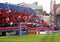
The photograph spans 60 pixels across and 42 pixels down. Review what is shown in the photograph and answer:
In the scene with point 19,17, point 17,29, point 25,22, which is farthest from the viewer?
point 25,22

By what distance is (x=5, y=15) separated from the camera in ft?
92.2

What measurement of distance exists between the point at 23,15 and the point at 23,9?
0.77 m

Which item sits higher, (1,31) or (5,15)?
(5,15)

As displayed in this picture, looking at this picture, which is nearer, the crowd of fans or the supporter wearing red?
the crowd of fans

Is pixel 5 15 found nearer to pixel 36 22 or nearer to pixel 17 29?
pixel 17 29

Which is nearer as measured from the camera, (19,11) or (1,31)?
(1,31)

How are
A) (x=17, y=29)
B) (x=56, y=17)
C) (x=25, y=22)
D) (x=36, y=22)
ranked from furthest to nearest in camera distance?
(x=56, y=17), (x=36, y=22), (x=25, y=22), (x=17, y=29)

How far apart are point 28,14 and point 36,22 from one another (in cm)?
280

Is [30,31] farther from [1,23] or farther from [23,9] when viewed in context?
[1,23]

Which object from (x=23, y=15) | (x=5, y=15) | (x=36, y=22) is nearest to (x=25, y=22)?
(x=23, y=15)

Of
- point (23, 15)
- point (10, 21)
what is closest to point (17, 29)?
point (10, 21)

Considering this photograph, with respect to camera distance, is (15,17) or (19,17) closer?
(15,17)

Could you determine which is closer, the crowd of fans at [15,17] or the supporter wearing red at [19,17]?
the crowd of fans at [15,17]

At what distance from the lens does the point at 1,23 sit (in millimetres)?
27906
